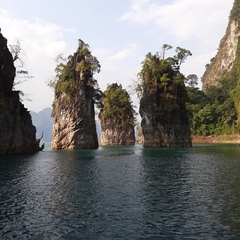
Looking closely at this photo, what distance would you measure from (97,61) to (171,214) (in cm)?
7288

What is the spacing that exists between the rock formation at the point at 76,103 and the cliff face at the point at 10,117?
16.3 metres

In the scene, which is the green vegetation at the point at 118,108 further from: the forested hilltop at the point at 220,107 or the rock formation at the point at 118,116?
the forested hilltop at the point at 220,107

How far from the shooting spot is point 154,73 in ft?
291

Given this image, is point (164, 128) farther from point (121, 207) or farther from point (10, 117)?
point (121, 207)

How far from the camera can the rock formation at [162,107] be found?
86375 mm

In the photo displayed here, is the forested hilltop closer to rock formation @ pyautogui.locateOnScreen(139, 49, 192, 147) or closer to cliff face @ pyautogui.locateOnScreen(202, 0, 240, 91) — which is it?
cliff face @ pyautogui.locateOnScreen(202, 0, 240, 91)

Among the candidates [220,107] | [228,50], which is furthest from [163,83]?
[228,50]

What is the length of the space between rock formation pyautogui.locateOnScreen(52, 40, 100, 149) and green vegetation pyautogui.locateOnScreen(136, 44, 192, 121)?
16.6 meters

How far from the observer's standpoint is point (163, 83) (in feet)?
286

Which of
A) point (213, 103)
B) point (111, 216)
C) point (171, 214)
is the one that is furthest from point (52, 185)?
point (213, 103)

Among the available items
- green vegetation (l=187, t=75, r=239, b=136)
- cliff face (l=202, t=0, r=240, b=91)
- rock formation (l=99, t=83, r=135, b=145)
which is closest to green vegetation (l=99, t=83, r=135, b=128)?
rock formation (l=99, t=83, r=135, b=145)

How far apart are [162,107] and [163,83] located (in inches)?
297

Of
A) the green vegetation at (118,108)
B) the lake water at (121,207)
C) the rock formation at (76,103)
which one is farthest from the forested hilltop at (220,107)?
the lake water at (121,207)

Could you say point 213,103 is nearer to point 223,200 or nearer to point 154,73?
point 154,73
